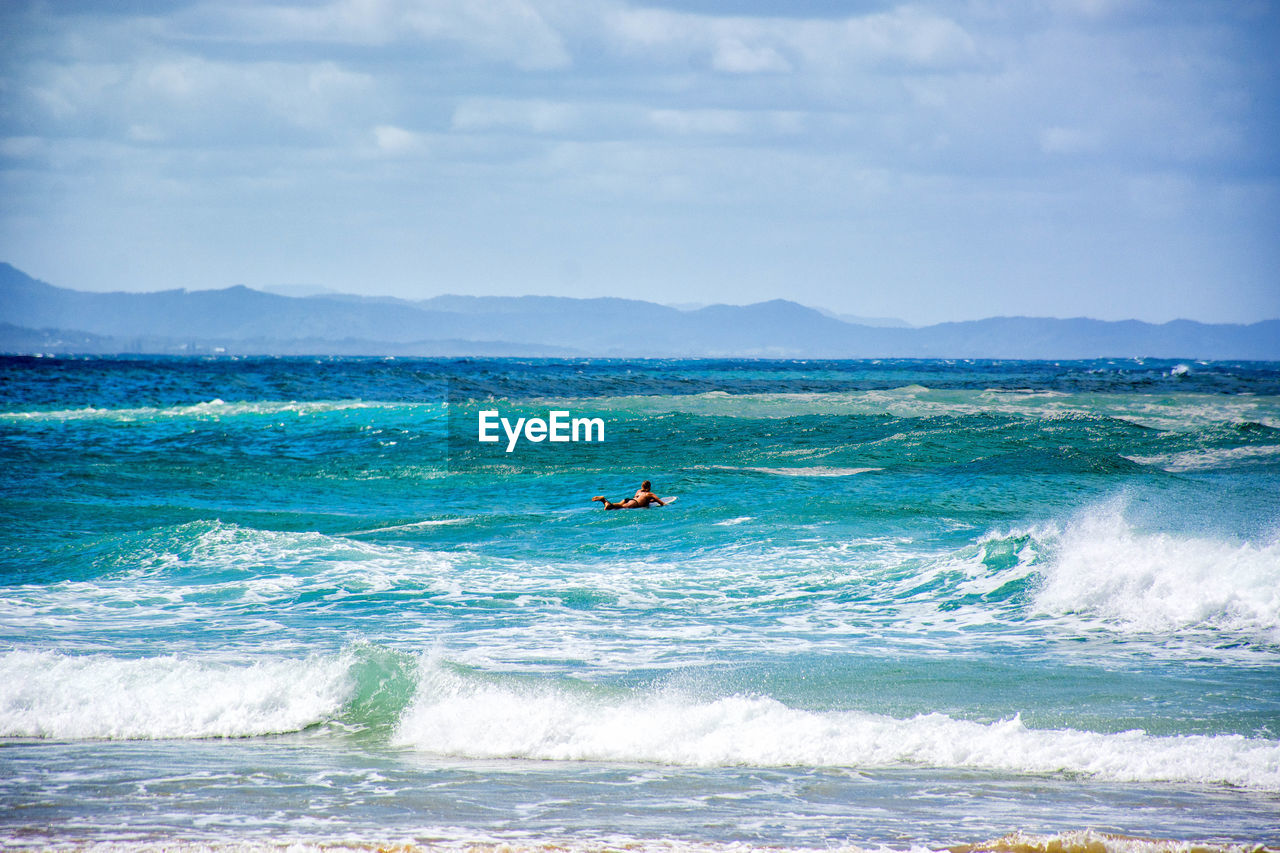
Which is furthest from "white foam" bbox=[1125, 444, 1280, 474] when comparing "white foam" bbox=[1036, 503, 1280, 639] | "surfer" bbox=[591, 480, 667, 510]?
"surfer" bbox=[591, 480, 667, 510]

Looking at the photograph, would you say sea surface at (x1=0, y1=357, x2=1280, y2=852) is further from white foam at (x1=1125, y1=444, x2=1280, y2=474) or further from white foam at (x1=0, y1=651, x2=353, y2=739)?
white foam at (x1=1125, y1=444, x2=1280, y2=474)

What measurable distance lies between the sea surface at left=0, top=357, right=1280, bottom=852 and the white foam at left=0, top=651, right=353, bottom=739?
3 cm

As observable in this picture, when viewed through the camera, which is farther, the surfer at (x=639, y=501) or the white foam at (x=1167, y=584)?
the surfer at (x=639, y=501)

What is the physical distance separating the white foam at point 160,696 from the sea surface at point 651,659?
0.03m

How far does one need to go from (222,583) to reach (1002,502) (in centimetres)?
1448

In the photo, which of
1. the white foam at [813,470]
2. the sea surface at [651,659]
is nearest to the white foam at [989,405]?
the white foam at [813,470]

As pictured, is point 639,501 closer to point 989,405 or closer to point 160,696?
point 160,696

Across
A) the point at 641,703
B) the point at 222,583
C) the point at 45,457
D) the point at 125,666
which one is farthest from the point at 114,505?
the point at 641,703

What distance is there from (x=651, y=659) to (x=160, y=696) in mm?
4604

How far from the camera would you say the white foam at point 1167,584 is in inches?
447

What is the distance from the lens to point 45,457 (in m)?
28.3

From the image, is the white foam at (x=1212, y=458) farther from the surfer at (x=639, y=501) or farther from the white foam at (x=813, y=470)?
the surfer at (x=639, y=501)

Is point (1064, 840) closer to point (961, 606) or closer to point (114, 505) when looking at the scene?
point (961, 606)

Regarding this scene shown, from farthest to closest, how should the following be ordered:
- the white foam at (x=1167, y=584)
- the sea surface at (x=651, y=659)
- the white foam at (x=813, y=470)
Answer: the white foam at (x=813, y=470), the white foam at (x=1167, y=584), the sea surface at (x=651, y=659)
